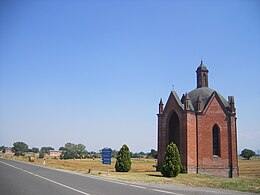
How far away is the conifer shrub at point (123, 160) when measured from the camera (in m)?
31.4

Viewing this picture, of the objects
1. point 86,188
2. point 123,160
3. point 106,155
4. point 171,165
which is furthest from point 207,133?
point 86,188

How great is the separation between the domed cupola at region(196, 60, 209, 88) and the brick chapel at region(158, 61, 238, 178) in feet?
9.50

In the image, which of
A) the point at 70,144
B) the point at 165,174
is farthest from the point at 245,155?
the point at 165,174

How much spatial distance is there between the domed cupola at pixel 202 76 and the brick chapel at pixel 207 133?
2.89 meters

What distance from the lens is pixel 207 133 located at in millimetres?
34531

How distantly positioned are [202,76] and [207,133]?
8.50m

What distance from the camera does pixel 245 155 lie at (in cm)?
12381

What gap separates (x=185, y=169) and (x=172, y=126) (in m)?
7.30

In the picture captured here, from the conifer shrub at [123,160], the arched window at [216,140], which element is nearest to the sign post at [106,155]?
the conifer shrub at [123,160]

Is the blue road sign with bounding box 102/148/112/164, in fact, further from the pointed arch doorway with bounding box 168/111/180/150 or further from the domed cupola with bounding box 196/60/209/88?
the domed cupola with bounding box 196/60/209/88

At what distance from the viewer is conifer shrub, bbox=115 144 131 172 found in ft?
103

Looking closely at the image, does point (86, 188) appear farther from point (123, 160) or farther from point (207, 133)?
point (207, 133)

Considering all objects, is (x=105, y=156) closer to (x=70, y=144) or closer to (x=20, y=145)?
(x=20, y=145)

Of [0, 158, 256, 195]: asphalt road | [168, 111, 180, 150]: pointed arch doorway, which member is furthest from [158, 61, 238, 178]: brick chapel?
[0, 158, 256, 195]: asphalt road
